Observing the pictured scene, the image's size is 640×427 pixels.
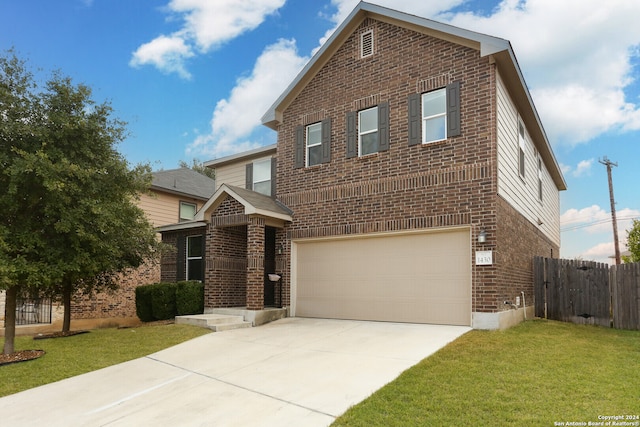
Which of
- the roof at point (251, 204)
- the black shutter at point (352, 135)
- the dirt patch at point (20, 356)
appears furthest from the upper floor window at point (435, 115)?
the dirt patch at point (20, 356)

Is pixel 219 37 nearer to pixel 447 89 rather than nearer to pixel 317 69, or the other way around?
pixel 317 69

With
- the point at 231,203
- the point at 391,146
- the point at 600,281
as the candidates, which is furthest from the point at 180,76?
the point at 600,281

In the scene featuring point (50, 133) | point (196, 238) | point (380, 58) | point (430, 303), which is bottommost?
point (430, 303)

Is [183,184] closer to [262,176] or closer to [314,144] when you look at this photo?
[262,176]

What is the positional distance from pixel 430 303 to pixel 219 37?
545 inches

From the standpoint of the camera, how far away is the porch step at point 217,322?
11263 mm

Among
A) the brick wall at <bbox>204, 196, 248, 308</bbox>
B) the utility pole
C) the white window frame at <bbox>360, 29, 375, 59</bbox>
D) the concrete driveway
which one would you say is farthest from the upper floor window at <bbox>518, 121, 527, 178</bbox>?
the utility pole

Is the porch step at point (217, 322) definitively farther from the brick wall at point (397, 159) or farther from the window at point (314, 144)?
the window at point (314, 144)

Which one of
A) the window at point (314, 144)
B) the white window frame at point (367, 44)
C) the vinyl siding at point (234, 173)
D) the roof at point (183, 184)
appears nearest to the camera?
the white window frame at point (367, 44)

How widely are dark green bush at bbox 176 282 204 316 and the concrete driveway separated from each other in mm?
3672

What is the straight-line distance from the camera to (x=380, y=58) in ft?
40.1

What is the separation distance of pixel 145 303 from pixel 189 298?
2210mm

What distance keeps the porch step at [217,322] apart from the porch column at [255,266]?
18.8 inches

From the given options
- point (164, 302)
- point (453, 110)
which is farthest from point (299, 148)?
point (164, 302)
